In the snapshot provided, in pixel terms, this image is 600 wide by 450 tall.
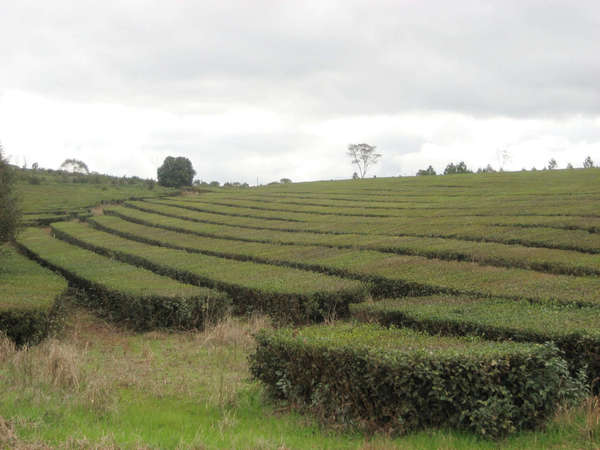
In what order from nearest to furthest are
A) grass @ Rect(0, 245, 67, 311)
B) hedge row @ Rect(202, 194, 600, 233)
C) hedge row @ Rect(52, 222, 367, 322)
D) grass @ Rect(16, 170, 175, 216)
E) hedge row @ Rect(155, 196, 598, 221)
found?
grass @ Rect(0, 245, 67, 311), hedge row @ Rect(52, 222, 367, 322), hedge row @ Rect(202, 194, 600, 233), hedge row @ Rect(155, 196, 598, 221), grass @ Rect(16, 170, 175, 216)

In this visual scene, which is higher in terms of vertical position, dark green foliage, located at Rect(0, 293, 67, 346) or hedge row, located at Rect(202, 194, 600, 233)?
hedge row, located at Rect(202, 194, 600, 233)

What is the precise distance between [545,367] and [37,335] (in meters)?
9.47

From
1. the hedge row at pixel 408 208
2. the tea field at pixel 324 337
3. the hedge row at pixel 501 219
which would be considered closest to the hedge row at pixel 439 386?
the tea field at pixel 324 337

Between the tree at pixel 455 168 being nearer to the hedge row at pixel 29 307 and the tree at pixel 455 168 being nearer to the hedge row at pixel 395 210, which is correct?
the hedge row at pixel 395 210

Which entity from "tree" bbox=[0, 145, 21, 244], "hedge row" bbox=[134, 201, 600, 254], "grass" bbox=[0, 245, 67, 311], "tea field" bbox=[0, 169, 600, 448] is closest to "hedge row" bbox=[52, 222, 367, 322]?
"tea field" bbox=[0, 169, 600, 448]

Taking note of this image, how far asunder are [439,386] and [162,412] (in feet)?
11.3

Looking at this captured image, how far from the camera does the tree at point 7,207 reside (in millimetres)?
16469

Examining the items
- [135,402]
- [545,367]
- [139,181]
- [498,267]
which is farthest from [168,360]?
[139,181]

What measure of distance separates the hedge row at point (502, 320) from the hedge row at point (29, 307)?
641 cm

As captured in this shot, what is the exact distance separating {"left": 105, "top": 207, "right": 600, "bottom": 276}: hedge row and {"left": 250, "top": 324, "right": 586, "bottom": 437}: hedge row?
7.19 m

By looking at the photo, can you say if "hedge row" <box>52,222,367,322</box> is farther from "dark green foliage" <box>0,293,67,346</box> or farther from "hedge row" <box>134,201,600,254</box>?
"hedge row" <box>134,201,600,254</box>

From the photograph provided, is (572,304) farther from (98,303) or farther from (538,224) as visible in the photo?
(98,303)

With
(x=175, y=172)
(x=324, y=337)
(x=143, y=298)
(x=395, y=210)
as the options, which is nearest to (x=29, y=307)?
(x=143, y=298)

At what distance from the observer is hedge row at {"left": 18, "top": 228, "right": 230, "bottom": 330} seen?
43.0 ft
